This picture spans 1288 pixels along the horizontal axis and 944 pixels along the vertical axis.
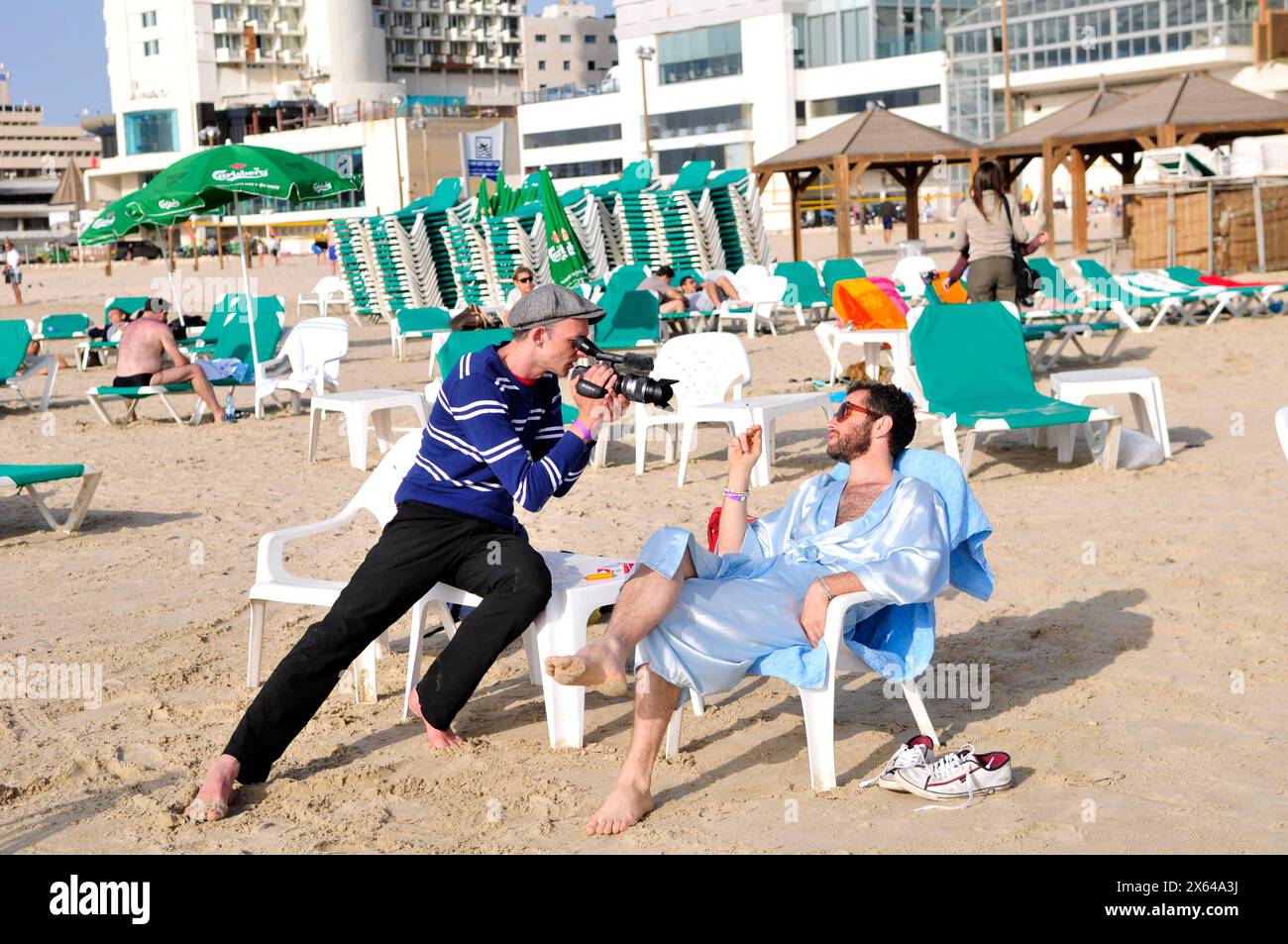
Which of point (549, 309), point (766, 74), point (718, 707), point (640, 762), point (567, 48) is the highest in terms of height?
point (567, 48)

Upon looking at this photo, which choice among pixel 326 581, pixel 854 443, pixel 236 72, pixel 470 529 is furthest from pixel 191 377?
pixel 236 72

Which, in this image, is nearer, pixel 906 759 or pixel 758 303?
pixel 906 759

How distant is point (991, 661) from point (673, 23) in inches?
2536

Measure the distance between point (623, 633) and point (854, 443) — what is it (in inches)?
35.1

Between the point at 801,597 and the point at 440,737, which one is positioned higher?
the point at 801,597

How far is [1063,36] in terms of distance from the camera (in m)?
54.4

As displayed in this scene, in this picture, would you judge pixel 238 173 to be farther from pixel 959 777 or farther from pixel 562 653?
pixel 959 777

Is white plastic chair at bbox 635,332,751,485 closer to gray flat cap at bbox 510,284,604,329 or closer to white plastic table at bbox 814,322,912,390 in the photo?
white plastic table at bbox 814,322,912,390

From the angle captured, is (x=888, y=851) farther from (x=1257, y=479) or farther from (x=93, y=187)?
(x=93, y=187)

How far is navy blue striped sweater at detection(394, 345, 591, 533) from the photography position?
388 centimetres

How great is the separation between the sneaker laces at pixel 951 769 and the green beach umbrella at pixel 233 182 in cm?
871

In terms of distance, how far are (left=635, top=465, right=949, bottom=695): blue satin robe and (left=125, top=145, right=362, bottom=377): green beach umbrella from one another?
325 inches

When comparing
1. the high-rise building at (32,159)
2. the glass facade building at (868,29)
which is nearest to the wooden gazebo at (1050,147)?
the glass facade building at (868,29)

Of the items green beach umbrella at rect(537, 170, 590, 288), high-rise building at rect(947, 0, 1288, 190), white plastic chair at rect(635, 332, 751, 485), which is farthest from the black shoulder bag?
high-rise building at rect(947, 0, 1288, 190)
